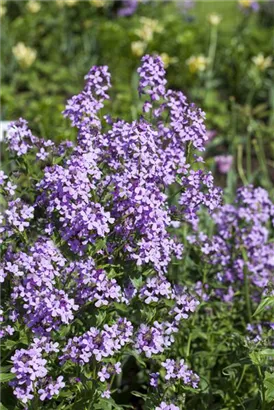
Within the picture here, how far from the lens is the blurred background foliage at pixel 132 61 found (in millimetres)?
4879

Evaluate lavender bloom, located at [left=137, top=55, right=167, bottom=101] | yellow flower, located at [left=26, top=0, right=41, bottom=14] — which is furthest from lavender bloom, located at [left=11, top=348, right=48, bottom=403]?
yellow flower, located at [left=26, top=0, right=41, bottom=14]

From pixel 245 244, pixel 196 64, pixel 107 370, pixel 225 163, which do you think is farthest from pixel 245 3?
pixel 107 370

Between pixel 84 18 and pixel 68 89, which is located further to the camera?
pixel 84 18

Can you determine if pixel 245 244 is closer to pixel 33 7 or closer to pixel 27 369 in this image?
pixel 27 369

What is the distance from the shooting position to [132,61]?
5.54 meters

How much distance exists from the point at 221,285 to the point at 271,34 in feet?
11.2

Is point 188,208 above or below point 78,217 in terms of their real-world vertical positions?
above

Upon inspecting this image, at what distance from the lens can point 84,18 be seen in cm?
619

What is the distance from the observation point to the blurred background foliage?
16.0 feet

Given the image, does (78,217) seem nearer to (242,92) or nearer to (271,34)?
(242,92)

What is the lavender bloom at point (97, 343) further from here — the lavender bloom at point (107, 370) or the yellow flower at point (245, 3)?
the yellow flower at point (245, 3)

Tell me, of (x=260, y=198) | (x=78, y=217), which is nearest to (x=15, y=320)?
(x=78, y=217)

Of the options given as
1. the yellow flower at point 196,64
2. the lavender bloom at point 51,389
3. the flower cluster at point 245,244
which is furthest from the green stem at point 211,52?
the lavender bloom at point 51,389

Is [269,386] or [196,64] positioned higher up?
[196,64]
